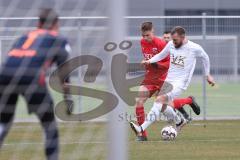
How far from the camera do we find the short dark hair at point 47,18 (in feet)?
28.9

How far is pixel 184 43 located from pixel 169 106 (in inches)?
43.6

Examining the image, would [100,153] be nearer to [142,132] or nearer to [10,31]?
[142,132]

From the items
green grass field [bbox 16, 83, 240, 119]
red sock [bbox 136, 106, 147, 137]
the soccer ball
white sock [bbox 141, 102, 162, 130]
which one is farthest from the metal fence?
the soccer ball

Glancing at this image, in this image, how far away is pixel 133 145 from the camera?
13336 mm

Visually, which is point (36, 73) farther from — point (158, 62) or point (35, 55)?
point (158, 62)

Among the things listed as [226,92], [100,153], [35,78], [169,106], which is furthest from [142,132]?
[226,92]

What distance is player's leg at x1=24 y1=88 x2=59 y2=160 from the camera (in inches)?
359

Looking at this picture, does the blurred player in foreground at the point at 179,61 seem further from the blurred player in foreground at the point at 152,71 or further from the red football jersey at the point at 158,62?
the red football jersey at the point at 158,62

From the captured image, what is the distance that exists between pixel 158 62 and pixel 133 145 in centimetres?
244

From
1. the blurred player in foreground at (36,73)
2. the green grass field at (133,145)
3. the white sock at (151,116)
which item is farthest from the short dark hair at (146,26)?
the blurred player in foreground at (36,73)

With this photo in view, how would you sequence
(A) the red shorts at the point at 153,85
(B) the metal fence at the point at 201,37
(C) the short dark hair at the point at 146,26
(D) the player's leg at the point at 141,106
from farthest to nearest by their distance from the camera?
1. (B) the metal fence at the point at 201,37
2. (A) the red shorts at the point at 153,85
3. (D) the player's leg at the point at 141,106
4. (C) the short dark hair at the point at 146,26

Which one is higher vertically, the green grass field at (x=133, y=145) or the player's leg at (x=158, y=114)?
the player's leg at (x=158, y=114)

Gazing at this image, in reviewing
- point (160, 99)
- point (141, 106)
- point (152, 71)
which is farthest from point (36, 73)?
point (152, 71)

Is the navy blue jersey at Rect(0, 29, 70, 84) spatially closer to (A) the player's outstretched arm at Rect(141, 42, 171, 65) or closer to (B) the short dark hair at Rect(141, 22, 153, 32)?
(B) the short dark hair at Rect(141, 22, 153, 32)
